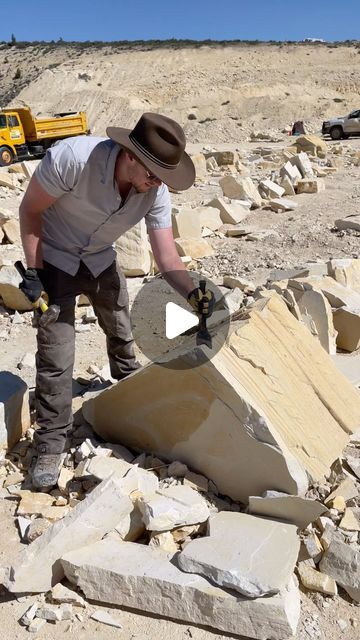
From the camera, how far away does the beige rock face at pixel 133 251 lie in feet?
20.1

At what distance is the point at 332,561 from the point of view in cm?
235

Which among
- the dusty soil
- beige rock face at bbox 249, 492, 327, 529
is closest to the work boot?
the dusty soil

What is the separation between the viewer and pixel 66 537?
7.75 feet

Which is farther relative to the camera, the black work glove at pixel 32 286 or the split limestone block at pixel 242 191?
the split limestone block at pixel 242 191

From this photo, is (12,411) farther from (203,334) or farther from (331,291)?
(331,291)

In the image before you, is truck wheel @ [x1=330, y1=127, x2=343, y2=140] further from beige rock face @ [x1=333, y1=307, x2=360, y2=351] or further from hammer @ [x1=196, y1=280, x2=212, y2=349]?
hammer @ [x1=196, y1=280, x2=212, y2=349]

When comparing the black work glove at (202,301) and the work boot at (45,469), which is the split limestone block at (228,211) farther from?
the work boot at (45,469)

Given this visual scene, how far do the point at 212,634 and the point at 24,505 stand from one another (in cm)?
113

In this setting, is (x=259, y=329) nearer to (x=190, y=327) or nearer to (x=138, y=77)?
(x=190, y=327)

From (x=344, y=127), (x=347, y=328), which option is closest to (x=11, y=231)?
(x=347, y=328)

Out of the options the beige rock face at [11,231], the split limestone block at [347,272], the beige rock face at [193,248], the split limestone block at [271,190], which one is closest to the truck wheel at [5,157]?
the split limestone block at [271,190]

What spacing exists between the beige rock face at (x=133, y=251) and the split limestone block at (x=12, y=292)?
1.17 metres

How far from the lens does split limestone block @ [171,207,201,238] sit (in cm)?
758

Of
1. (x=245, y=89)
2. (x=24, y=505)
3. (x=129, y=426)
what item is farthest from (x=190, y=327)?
(x=245, y=89)
